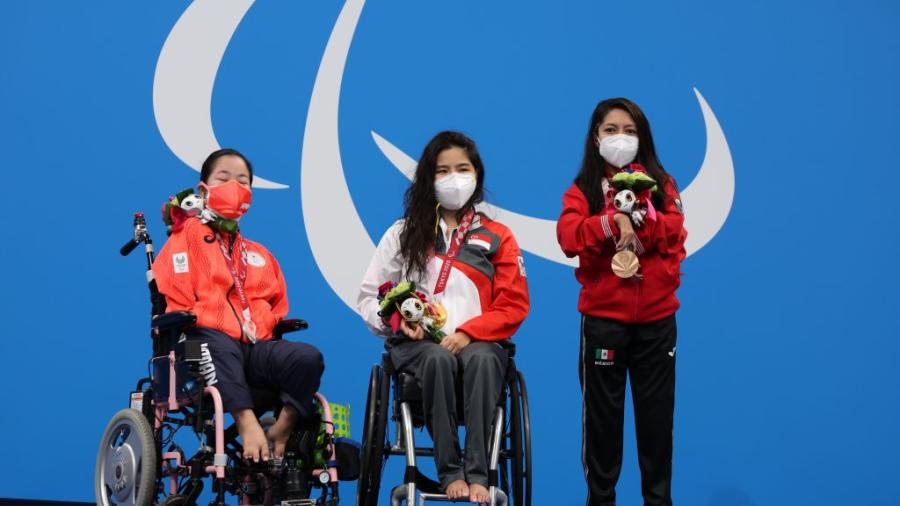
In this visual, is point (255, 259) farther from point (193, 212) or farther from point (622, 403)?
point (622, 403)

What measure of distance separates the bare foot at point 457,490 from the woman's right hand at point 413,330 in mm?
489

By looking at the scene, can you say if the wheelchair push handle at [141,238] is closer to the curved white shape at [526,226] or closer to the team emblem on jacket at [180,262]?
the team emblem on jacket at [180,262]

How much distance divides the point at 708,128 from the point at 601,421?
67.6 inches

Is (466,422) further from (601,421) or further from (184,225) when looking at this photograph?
(184,225)

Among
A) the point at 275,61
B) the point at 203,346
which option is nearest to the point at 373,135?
the point at 275,61

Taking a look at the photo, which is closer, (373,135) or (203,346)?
(203,346)

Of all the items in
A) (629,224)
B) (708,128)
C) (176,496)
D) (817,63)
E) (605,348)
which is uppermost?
(817,63)

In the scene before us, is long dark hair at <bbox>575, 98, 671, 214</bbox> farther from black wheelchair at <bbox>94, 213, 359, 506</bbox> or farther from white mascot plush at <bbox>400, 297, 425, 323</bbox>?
black wheelchair at <bbox>94, 213, 359, 506</bbox>

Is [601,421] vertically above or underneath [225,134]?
underneath

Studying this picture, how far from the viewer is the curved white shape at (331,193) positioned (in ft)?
14.0

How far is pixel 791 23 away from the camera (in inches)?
171

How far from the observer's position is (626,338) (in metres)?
3.10

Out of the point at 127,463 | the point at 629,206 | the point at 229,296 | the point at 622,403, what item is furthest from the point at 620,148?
the point at 127,463

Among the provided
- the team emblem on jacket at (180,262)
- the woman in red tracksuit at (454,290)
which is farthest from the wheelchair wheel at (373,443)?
the team emblem on jacket at (180,262)
